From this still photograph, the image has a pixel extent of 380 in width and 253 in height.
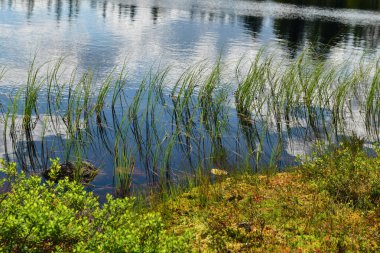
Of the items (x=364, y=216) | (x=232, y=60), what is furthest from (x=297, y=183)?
(x=232, y=60)

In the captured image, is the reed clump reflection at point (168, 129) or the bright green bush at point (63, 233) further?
the reed clump reflection at point (168, 129)

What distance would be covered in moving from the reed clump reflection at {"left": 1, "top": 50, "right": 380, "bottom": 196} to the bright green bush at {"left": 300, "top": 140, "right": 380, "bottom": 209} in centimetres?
151

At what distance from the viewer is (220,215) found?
26.1 ft

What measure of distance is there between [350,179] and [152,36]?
2518cm

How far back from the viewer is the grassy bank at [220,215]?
4.91 m

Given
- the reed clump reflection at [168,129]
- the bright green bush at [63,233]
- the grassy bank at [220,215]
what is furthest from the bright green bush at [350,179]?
the bright green bush at [63,233]

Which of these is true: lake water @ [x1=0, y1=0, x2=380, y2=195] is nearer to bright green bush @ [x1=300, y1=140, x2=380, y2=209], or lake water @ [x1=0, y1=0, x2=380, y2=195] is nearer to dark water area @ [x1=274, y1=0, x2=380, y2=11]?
bright green bush @ [x1=300, y1=140, x2=380, y2=209]

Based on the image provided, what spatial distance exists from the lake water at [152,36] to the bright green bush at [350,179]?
329cm

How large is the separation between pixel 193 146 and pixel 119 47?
51.5ft

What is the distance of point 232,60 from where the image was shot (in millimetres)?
24938

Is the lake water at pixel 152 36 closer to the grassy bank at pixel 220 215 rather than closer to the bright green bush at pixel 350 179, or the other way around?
the grassy bank at pixel 220 215

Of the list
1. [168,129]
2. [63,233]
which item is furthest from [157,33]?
[63,233]

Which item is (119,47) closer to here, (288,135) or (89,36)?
(89,36)

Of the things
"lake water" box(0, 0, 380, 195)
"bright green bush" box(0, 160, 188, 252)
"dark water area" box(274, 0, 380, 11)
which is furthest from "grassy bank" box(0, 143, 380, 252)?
"dark water area" box(274, 0, 380, 11)
